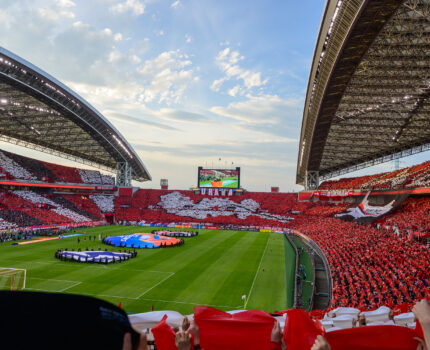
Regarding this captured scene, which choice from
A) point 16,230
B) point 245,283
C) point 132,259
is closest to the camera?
point 245,283

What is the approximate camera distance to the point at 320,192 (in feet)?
234

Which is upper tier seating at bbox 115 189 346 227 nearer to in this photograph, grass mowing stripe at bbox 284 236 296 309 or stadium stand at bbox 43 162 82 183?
stadium stand at bbox 43 162 82 183

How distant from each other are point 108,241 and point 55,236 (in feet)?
37.8

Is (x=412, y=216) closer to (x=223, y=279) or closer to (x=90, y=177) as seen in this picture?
(x=223, y=279)

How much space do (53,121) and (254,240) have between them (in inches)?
1718

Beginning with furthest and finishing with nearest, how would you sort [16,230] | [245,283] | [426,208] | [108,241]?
[16,230] → [108,241] → [426,208] → [245,283]

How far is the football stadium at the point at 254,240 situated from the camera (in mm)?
3303

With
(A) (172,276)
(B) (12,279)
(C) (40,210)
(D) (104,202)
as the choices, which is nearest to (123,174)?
(D) (104,202)

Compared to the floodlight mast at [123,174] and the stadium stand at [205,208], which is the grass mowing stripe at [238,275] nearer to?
the stadium stand at [205,208]

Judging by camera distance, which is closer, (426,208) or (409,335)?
(409,335)

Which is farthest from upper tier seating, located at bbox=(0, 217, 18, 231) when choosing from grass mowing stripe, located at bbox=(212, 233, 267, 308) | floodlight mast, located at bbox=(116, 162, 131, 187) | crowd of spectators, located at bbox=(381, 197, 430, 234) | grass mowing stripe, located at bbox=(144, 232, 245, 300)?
crowd of spectators, located at bbox=(381, 197, 430, 234)

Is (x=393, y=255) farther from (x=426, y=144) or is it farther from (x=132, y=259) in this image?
(x=426, y=144)

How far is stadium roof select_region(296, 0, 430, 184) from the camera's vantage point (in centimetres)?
2212

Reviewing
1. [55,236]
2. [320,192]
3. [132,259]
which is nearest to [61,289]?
[132,259]
